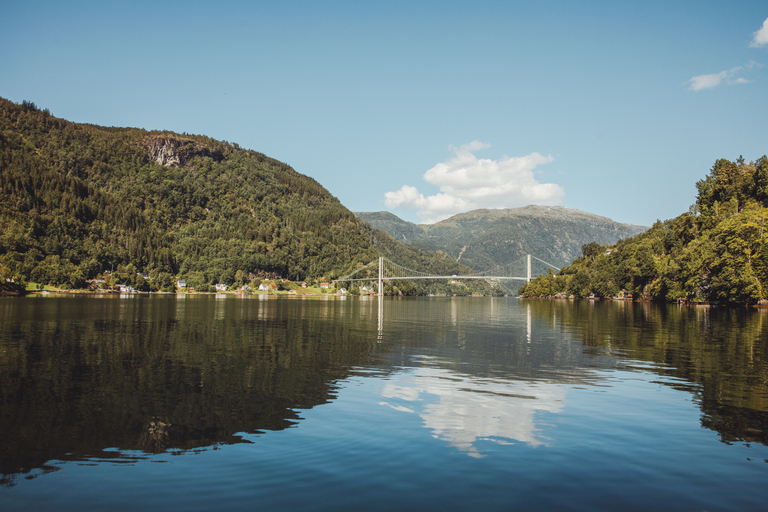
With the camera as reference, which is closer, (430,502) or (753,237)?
(430,502)

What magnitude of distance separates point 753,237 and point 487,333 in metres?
54.2

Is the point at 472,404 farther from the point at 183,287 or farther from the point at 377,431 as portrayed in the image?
the point at 183,287

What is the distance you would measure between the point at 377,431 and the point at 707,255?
76220 mm

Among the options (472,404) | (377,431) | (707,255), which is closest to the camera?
(377,431)

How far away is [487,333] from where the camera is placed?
33.6m

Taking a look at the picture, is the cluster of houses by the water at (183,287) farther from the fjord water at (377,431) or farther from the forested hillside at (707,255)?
the fjord water at (377,431)

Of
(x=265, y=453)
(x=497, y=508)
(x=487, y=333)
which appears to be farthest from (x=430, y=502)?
(x=487, y=333)

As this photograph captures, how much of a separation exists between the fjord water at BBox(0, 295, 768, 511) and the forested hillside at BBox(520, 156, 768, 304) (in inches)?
2196

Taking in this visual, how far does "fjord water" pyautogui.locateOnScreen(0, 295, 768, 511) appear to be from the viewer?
7.12m

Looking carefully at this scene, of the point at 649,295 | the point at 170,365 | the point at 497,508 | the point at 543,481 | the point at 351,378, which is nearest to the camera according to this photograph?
the point at 497,508

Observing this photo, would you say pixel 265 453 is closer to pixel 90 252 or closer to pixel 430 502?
pixel 430 502

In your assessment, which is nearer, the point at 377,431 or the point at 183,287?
→ the point at 377,431

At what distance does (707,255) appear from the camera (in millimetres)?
70188

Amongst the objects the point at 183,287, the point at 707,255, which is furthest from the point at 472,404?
the point at 183,287
